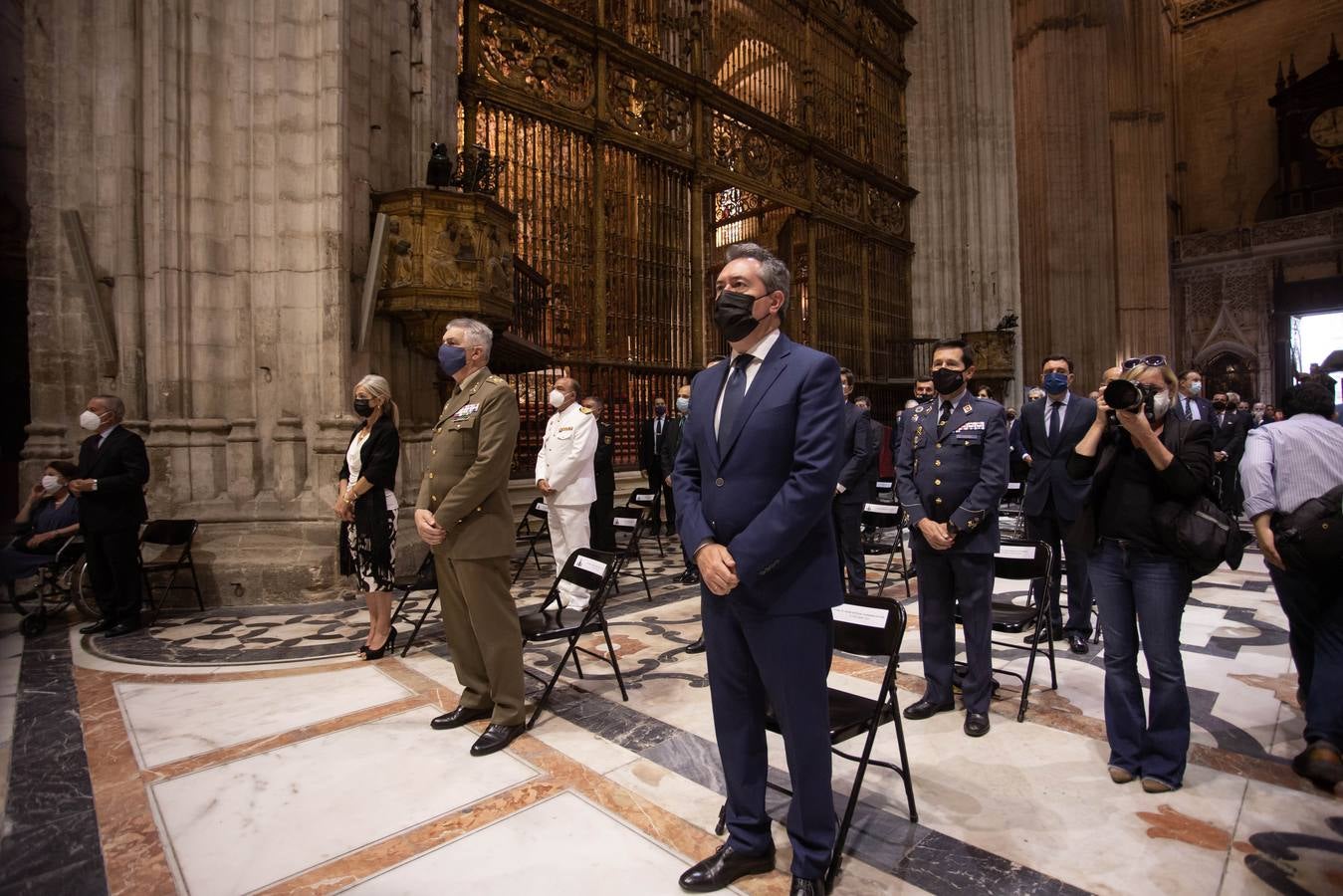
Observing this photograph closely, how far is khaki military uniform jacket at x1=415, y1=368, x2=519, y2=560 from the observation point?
10.8 ft

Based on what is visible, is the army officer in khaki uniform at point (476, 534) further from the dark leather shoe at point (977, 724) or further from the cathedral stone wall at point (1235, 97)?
the cathedral stone wall at point (1235, 97)

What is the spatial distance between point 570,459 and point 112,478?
323 cm

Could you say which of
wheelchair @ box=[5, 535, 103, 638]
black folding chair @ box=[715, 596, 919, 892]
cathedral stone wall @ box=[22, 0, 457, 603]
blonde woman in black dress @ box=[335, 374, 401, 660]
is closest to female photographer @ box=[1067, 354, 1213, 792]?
black folding chair @ box=[715, 596, 919, 892]

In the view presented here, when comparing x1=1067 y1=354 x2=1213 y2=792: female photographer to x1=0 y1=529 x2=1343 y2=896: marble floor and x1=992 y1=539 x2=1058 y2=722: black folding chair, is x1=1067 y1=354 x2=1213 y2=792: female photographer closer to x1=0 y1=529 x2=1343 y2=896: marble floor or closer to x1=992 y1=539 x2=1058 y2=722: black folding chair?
x1=0 y1=529 x2=1343 y2=896: marble floor

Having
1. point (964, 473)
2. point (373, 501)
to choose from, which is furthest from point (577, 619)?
point (964, 473)

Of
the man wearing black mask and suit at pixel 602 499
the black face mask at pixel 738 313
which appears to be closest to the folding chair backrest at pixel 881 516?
the man wearing black mask and suit at pixel 602 499

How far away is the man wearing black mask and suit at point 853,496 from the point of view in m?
5.59

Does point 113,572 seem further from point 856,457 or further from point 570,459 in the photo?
point 856,457

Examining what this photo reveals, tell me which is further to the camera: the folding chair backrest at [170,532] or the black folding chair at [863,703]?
the folding chair backrest at [170,532]

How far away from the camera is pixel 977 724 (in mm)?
3367

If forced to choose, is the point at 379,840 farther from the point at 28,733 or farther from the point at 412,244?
the point at 412,244

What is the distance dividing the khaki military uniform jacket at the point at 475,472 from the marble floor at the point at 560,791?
36.4 inches

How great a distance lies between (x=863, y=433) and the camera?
230 inches

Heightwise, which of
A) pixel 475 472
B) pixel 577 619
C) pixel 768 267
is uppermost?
pixel 768 267
